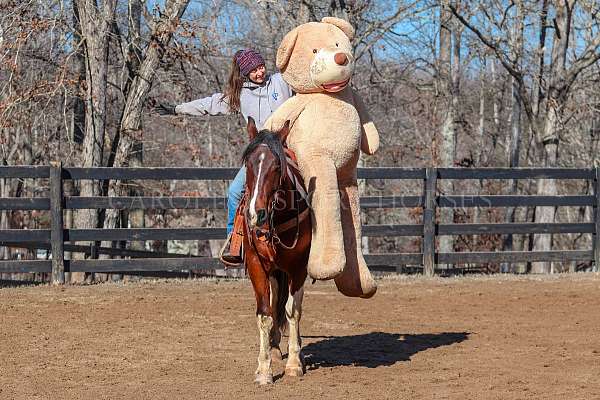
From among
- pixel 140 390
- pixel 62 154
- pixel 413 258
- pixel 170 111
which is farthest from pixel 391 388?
pixel 62 154

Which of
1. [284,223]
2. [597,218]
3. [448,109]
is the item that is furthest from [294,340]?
[448,109]

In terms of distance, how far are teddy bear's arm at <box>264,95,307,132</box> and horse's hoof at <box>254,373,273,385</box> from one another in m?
1.74

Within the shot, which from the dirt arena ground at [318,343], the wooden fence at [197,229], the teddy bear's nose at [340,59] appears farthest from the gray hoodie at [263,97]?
the wooden fence at [197,229]

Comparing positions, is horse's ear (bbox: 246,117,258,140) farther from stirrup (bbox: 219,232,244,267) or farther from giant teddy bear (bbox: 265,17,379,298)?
stirrup (bbox: 219,232,244,267)

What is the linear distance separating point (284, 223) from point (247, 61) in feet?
5.42

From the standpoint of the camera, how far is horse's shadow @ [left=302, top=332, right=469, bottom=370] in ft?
23.2

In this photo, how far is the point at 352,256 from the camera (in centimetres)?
665

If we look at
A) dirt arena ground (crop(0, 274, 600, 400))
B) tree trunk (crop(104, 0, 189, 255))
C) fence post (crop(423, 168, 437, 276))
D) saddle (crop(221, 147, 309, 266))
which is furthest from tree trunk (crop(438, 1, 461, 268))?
saddle (crop(221, 147, 309, 266))

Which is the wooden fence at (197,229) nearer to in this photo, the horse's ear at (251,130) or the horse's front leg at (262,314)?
the horse's front leg at (262,314)

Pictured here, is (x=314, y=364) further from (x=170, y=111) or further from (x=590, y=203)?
(x=590, y=203)

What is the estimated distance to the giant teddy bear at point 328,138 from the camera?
6.29 m

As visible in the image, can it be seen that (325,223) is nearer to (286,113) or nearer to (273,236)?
(273,236)

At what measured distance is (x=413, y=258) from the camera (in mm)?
13312

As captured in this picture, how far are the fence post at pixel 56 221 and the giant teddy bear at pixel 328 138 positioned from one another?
5804 mm
